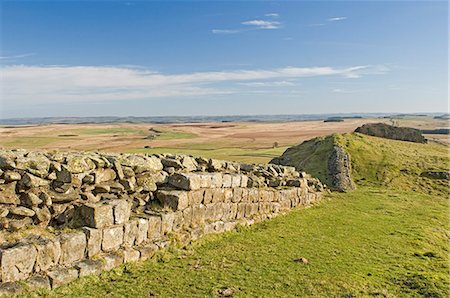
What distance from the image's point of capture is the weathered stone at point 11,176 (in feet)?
36.0

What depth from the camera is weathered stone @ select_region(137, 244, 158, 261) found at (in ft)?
38.4

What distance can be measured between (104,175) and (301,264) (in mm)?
7298

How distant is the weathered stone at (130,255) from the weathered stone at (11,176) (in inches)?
148

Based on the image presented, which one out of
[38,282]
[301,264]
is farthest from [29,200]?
[301,264]

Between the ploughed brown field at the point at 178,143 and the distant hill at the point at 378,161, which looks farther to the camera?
the ploughed brown field at the point at 178,143

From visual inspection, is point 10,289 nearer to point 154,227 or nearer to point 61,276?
point 61,276

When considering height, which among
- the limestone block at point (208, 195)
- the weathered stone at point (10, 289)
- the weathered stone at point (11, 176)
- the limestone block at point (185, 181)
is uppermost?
the weathered stone at point (11, 176)

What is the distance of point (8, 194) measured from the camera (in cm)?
1084

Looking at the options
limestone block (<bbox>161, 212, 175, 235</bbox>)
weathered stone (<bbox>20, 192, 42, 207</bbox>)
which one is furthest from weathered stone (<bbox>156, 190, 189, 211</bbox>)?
weathered stone (<bbox>20, 192, 42, 207</bbox>)

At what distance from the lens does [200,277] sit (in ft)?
35.5

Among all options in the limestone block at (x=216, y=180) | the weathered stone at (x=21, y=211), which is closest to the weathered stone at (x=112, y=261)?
the weathered stone at (x=21, y=211)

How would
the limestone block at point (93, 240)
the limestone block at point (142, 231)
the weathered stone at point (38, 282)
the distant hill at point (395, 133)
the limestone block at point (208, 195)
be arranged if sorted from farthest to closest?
the distant hill at point (395, 133), the limestone block at point (208, 195), the limestone block at point (142, 231), the limestone block at point (93, 240), the weathered stone at point (38, 282)

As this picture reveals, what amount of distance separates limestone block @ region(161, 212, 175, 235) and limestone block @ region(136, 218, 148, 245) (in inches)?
30.2

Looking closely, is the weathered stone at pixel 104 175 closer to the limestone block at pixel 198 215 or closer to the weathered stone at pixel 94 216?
the weathered stone at pixel 94 216
